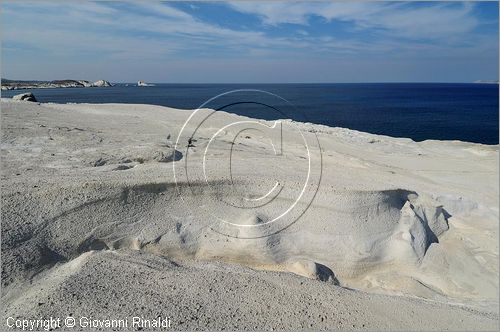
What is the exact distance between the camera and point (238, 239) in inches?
492

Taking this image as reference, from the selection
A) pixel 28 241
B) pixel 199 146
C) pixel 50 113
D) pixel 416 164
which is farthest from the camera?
pixel 50 113

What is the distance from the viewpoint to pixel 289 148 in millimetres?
21484

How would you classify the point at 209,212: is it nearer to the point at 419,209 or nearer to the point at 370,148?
the point at 419,209

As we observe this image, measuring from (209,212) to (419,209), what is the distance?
830 centimetres

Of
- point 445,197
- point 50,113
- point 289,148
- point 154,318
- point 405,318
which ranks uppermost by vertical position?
point 50,113

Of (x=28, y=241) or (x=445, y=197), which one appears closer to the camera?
(x=28, y=241)

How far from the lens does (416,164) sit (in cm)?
1983

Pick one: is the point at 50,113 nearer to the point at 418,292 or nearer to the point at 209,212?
the point at 209,212

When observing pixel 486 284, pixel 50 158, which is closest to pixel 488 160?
A: pixel 486 284

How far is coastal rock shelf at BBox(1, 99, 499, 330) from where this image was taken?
931cm

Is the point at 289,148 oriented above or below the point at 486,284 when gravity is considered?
above

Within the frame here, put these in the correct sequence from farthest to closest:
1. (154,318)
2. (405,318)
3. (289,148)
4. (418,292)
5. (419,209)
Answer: (289,148), (419,209), (418,292), (405,318), (154,318)

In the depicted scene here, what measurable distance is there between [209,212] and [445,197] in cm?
959

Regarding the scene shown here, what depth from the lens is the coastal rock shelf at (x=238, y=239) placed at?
931 centimetres
